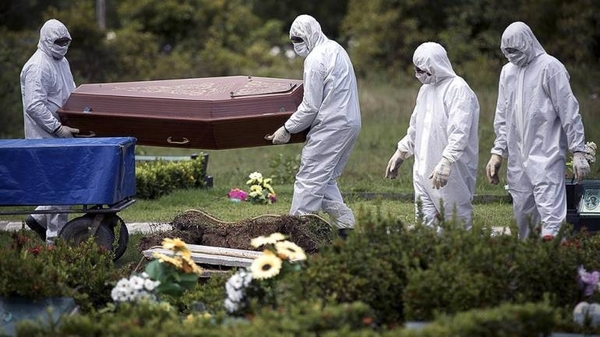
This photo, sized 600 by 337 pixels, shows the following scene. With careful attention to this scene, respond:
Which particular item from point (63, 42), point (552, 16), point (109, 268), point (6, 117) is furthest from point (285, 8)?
point (109, 268)

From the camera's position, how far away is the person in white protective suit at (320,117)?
9789mm

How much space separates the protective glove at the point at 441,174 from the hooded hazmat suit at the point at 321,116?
1.51m

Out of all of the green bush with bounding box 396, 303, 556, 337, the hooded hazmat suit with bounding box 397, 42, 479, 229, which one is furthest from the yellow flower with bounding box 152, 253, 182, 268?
the hooded hazmat suit with bounding box 397, 42, 479, 229

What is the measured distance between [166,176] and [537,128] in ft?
18.3

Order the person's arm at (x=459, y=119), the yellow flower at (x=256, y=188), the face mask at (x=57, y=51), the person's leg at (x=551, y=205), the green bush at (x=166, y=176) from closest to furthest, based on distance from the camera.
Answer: the person's leg at (x=551, y=205) → the person's arm at (x=459, y=119) → the face mask at (x=57, y=51) → the yellow flower at (x=256, y=188) → the green bush at (x=166, y=176)

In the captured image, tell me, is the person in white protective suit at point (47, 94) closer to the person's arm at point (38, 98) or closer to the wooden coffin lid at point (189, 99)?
the person's arm at point (38, 98)

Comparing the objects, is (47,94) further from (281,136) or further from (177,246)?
(177,246)

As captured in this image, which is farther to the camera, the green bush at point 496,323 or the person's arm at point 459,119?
the person's arm at point 459,119

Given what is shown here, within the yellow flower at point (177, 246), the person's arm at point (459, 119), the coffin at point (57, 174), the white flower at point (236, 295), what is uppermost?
the person's arm at point (459, 119)

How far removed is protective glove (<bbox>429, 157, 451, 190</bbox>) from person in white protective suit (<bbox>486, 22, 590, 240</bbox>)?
57 cm

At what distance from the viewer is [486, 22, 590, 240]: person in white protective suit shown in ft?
28.0

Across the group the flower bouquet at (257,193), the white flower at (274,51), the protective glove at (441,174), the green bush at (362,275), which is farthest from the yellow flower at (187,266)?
the white flower at (274,51)

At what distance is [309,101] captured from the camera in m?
9.74

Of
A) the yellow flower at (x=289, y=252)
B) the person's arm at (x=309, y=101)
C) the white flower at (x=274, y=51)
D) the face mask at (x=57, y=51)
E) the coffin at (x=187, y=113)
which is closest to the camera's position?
the yellow flower at (x=289, y=252)
